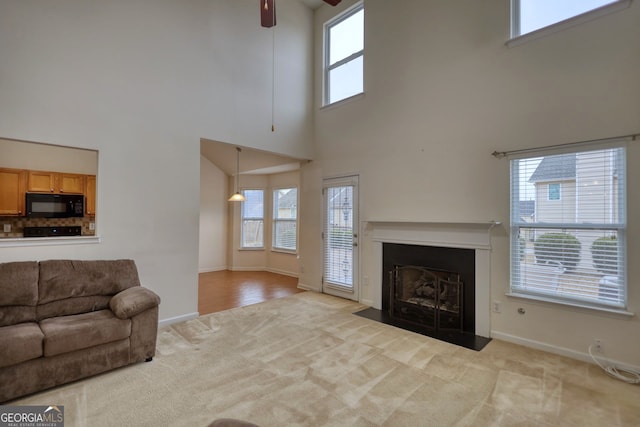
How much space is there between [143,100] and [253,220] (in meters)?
4.50

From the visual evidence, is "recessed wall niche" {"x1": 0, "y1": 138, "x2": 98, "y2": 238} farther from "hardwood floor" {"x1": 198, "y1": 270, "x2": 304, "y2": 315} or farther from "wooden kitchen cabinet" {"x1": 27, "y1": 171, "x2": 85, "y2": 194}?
"hardwood floor" {"x1": 198, "y1": 270, "x2": 304, "y2": 315}

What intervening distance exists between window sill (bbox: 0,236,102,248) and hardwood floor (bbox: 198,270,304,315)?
1.73m

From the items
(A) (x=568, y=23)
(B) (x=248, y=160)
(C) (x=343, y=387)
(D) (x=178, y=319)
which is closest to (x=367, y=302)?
(C) (x=343, y=387)

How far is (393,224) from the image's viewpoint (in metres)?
4.38

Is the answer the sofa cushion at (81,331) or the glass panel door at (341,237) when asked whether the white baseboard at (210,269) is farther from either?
the sofa cushion at (81,331)

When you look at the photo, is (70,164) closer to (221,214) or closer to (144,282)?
(144,282)

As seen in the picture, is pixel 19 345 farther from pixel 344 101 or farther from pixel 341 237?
pixel 344 101

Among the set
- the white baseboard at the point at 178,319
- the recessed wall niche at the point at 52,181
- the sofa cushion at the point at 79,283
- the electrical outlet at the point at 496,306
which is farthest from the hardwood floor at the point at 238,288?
the electrical outlet at the point at 496,306

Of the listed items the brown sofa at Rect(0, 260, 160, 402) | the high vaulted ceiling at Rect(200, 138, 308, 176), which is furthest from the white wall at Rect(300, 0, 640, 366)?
the brown sofa at Rect(0, 260, 160, 402)

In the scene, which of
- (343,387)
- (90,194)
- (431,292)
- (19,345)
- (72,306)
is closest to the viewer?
(19,345)

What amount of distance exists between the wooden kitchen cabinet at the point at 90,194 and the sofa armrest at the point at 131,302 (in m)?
1.17

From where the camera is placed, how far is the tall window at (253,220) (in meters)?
7.84

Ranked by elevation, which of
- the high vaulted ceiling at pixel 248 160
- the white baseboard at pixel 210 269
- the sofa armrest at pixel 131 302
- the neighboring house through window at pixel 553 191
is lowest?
the white baseboard at pixel 210 269

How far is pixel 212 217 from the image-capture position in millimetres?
7652
